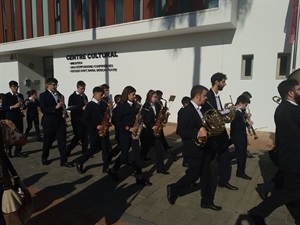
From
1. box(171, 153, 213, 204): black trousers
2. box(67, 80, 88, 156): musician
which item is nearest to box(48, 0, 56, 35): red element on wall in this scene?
box(67, 80, 88, 156): musician

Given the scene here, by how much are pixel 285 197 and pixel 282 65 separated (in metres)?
8.18

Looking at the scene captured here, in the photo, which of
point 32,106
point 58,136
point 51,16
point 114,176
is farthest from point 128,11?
point 114,176

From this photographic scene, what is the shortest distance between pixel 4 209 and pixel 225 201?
3.42 metres

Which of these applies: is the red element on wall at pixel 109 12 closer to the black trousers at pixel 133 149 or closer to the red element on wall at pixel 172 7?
the red element on wall at pixel 172 7

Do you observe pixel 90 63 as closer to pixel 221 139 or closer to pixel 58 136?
pixel 58 136

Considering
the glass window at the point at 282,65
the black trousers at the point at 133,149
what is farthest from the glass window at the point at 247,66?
the black trousers at the point at 133,149

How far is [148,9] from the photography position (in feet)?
39.5

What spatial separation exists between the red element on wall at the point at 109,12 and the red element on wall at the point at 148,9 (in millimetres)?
2104

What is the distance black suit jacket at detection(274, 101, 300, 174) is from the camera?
315cm

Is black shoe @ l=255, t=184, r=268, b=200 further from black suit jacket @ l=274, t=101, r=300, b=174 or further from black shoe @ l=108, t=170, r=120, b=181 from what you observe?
black shoe @ l=108, t=170, r=120, b=181

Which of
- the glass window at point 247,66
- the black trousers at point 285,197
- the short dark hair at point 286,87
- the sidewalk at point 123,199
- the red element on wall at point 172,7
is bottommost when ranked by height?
the sidewalk at point 123,199

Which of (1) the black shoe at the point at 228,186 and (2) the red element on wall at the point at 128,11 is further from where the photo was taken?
(2) the red element on wall at the point at 128,11

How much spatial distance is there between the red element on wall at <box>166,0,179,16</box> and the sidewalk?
7716mm

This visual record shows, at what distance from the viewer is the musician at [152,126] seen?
18.5 feet
